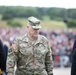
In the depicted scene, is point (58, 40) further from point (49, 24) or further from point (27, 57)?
point (27, 57)

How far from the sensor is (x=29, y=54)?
7820 mm

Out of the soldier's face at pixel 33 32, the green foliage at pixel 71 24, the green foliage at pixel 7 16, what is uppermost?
the green foliage at pixel 7 16

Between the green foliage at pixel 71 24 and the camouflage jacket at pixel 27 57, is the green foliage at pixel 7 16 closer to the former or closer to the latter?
the green foliage at pixel 71 24

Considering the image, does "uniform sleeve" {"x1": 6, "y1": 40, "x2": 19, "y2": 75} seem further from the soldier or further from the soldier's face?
the soldier's face

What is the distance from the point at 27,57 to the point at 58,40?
61.4ft

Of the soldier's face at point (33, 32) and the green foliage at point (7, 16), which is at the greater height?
the green foliage at point (7, 16)

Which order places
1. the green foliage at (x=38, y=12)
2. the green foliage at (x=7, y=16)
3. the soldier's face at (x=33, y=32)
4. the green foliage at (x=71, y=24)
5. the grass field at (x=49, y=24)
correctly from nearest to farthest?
the soldier's face at (x=33, y=32) → the grass field at (x=49, y=24) → the green foliage at (x=71, y=24) → the green foliage at (x=7, y=16) → the green foliage at (x=38, y=12)

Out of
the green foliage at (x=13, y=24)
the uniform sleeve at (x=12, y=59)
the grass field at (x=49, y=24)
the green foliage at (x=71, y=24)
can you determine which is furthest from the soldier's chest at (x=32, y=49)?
the green foliage at (x=13, y=24)

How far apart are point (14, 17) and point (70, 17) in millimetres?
4407

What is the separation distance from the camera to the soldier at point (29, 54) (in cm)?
782

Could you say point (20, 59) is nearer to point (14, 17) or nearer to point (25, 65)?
point (25, 65)

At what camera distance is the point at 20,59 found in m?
7.89

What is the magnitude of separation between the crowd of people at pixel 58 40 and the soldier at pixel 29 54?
623 inches

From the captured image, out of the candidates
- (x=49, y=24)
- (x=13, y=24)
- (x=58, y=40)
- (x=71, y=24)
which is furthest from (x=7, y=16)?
(x=58, y=40)
